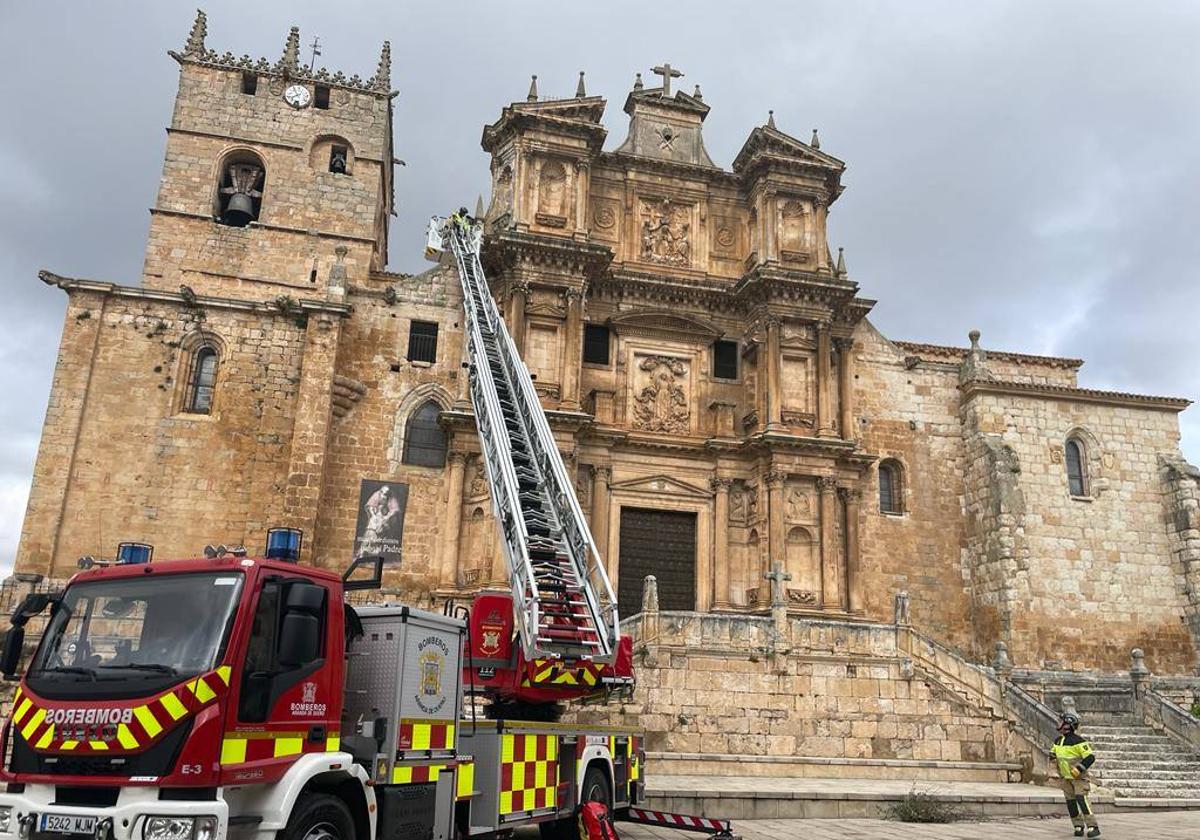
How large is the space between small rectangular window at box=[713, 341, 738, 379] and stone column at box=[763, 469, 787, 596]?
11.4ft

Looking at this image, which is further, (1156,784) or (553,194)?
(553,194)

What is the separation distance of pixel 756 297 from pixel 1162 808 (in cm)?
1495

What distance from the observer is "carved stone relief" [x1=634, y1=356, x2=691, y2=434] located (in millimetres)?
24734

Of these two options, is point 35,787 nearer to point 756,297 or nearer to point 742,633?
point 742,633

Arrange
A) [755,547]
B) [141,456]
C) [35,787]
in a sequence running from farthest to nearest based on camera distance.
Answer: [755,547] → [141,456] → [35,787]

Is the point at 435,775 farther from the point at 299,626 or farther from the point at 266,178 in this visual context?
the point at 266,178

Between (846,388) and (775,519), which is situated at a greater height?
(846,388)

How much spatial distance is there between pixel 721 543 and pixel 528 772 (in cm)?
1543

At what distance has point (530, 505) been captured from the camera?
15.9m

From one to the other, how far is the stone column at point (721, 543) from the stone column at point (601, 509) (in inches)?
108

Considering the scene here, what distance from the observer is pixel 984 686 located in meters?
A: 17.9

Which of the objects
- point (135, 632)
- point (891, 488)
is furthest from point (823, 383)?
point (135, 632)

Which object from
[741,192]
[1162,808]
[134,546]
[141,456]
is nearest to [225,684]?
[134,546]

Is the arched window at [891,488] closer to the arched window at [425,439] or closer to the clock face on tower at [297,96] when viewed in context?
the arched window at [425,439]
